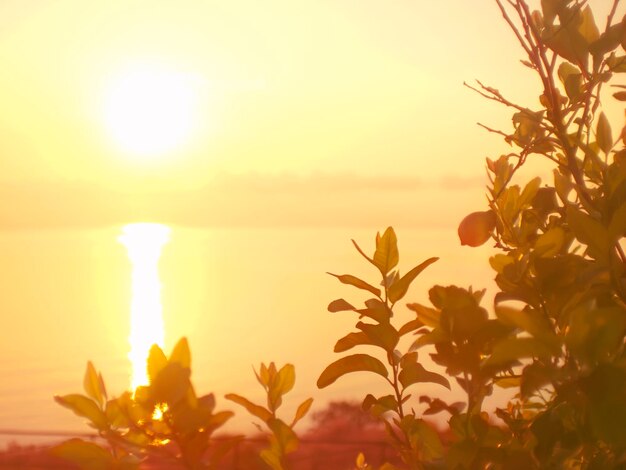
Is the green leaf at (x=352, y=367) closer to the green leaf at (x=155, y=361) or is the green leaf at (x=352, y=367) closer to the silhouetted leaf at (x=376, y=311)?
the silhouetted leaf at (x=376, y=311)

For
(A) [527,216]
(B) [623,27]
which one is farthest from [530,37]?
(A) [527,216]

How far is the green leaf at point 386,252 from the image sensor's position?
6.54 ft

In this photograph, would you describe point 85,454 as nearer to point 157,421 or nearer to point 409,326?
point 157,421

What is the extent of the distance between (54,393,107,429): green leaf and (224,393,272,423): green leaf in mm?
288

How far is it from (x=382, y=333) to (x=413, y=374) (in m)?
0.13

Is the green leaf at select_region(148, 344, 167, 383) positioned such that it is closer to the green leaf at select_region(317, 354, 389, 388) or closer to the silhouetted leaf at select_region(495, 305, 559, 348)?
the green leaf at select_region(317, 354, 389, 388)

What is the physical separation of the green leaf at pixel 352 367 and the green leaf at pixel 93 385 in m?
0.50

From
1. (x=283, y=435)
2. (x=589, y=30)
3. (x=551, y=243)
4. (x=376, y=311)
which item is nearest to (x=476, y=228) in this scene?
(x=551, y=243)

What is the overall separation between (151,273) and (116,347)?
201ft

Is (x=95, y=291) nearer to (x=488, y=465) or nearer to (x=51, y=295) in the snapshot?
(x=51, y=295)

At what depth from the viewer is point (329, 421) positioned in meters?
9.57

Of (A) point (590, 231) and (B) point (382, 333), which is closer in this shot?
(A) point (590, 231)

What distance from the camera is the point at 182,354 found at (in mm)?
1802

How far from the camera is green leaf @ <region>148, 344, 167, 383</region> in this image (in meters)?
1.78
